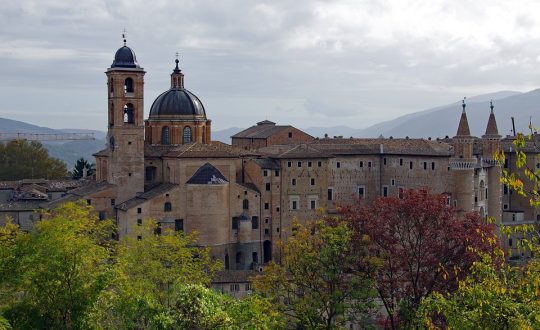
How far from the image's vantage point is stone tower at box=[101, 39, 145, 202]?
66438 millimetres

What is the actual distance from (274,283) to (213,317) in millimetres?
14676

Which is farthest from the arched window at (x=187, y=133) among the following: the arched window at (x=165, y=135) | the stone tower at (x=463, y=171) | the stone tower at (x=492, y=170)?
the stone tower at (x=492, y=170)

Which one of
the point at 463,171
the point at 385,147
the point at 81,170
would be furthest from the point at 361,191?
the point at 81,170

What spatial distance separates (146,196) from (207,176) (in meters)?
4.34

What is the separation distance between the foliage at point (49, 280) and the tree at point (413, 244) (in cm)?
1485

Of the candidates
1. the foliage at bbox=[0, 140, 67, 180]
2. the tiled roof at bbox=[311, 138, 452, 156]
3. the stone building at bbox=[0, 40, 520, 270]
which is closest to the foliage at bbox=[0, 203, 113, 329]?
the stone building at bbox=[0, 40, 520, 270]

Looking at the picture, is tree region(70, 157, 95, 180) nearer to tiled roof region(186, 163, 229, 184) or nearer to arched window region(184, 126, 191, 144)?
arched window region(184, 126, 191, 144)

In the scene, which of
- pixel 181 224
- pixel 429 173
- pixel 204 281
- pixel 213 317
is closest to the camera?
pixel 213 317

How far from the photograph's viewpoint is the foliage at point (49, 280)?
31.1 metres

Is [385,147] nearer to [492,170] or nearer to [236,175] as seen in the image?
[492,170]

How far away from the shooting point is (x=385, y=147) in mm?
73500

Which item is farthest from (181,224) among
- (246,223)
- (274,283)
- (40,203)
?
(274,283)

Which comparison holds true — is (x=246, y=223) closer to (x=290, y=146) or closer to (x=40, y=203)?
(x=290, y=146)

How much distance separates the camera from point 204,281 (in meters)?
40.1
